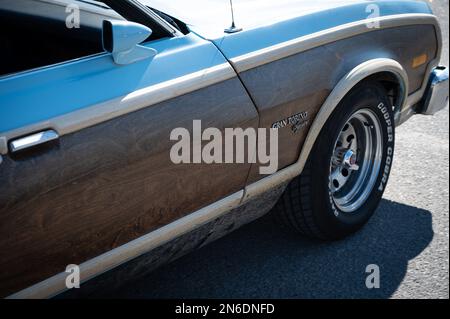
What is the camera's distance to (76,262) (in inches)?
74.2

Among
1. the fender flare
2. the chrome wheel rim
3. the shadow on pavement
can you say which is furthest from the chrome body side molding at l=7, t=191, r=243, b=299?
the chrome wheel rim

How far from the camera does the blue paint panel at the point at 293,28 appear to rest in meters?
2.24

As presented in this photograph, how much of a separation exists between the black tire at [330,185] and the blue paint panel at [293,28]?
0.35m

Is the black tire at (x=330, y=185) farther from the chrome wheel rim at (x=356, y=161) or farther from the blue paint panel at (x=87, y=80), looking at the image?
the blue paint panel at (x=87, y=80)

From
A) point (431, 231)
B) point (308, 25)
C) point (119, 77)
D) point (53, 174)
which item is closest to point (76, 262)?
point (53, 174)

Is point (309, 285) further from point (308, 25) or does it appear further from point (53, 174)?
point (53, 174)

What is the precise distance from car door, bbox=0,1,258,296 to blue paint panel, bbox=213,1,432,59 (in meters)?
0.10

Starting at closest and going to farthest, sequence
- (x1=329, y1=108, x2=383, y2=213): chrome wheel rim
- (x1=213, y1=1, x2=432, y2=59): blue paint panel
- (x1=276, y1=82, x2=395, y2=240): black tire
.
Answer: (x1=213, y1=1, x2=432, y2=59): blue paint panel
(x1=276, y1=82, x2=395, y2=240): black tire
(x1=329, y1=108, x2=383, y2=213): chrome wheel rim

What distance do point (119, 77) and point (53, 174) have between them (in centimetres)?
41

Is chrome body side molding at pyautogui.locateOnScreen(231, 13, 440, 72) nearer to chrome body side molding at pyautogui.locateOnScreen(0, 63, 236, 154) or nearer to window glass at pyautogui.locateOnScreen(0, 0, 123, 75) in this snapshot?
chrome body side molding at pyautogui.locateOnScreen(0, 63, 236, 154)

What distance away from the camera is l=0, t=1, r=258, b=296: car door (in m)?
1.70

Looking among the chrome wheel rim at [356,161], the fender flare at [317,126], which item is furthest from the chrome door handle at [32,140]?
the chrome wheel rim at [356,161]

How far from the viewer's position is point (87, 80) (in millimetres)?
1860

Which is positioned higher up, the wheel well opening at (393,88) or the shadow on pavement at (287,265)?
the wheel well opening at (393,88)
